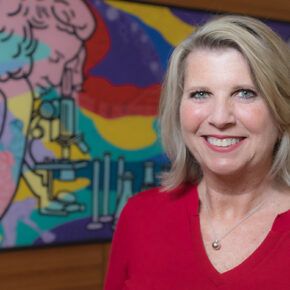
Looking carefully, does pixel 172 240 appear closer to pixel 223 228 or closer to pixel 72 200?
pixel 223 228

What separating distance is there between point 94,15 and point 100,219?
2.66 ft

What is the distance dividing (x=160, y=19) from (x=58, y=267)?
110 cm

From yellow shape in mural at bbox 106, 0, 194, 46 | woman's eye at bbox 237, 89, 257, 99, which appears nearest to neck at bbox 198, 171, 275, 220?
woman's eye at bbox 237, 89, 257, 99

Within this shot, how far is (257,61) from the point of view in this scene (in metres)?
1.06

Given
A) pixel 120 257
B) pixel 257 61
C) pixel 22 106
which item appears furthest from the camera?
pixel 22 106

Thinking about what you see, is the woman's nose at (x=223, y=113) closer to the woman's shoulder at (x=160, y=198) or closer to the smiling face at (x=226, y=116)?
the smiling face at (x=226, y=116)

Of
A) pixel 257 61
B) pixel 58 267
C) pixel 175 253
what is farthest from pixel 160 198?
pixel 58 267

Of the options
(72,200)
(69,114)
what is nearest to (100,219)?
(72,200)

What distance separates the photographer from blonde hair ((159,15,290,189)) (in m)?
1.07

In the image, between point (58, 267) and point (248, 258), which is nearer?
point (248, 258)

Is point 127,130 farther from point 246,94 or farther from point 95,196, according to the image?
point 246,94

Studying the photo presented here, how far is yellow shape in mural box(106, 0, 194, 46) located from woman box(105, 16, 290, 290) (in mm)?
707

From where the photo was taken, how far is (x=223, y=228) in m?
1.18

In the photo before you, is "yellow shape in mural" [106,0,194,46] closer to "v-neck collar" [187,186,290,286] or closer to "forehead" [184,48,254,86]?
"forehead" [184,48,254,86]
